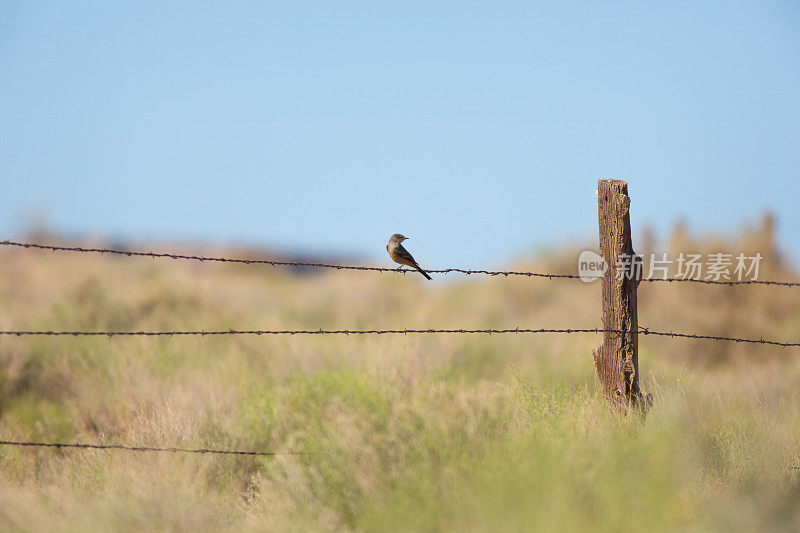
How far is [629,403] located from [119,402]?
5405 mm

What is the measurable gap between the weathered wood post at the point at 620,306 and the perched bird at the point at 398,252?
4.98ft

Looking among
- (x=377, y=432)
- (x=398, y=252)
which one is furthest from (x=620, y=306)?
(x=377, y=432)

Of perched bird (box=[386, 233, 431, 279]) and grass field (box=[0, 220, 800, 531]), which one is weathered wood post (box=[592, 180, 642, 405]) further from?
perched bird (box=[386, 233, 431, 279])

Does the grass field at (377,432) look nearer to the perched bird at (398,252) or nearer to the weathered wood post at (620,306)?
the weathered wood post at (620,306)

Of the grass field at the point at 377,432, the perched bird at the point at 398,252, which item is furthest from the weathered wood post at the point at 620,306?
the perched bird at the point at 398,252

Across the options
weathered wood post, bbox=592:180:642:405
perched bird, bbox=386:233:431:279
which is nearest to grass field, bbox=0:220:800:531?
weathered wood post, bbox=592:180:642:405

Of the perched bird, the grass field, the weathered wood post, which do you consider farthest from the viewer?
the perched bird

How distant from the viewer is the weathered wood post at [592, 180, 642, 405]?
17.8 ft

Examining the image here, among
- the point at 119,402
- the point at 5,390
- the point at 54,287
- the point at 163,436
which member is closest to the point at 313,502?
the point at 163,436

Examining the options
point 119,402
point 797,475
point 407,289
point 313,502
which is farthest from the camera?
point 407,289

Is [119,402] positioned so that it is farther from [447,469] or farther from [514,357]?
[514,357]

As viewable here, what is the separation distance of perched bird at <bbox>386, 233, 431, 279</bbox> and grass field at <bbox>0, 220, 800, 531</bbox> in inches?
40.4

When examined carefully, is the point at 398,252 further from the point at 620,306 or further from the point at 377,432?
the point at 620,306

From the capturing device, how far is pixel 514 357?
36.3ft
